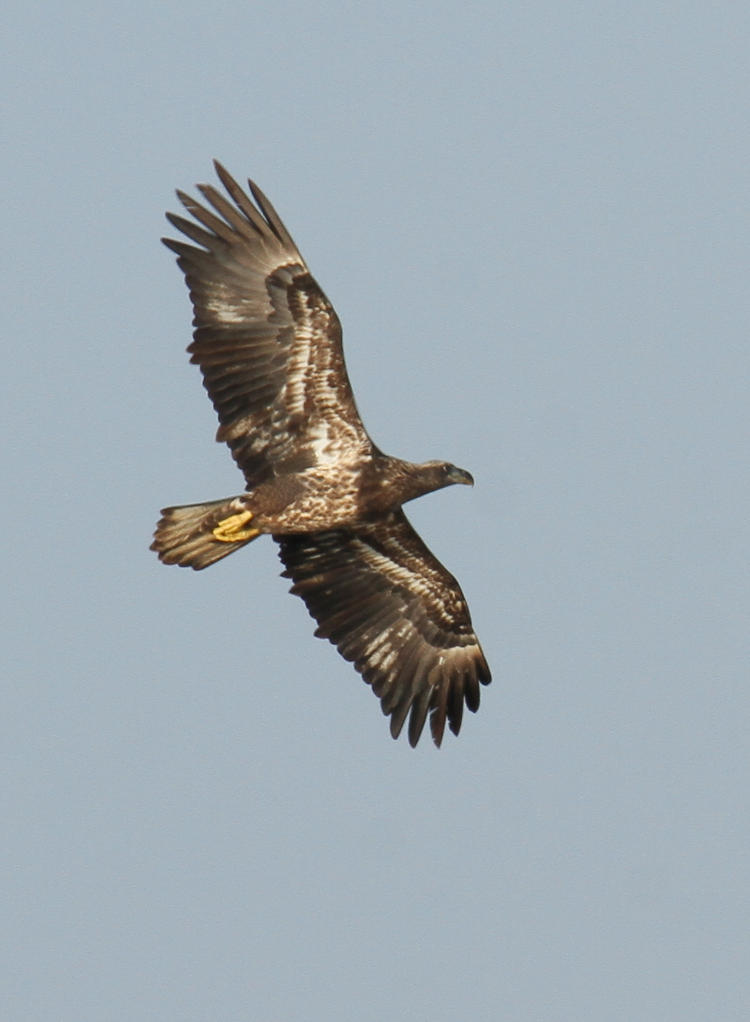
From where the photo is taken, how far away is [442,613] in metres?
19.3

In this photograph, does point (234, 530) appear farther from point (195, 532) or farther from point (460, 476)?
point (460, 476)

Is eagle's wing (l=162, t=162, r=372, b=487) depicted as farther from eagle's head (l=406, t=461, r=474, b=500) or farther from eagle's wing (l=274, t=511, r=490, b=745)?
eagle's wing (l=274, t=511, r=490, b=745)

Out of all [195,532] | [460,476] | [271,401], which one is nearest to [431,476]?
[460,476]

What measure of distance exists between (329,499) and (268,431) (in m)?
0.70

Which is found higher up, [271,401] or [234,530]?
[271,401]

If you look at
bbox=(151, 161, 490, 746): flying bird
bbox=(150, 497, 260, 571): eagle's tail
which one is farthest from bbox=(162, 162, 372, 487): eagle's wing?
bbox=(150, 497, 260, 571): eagle's tail

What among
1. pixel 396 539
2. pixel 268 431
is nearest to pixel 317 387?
pixel 268 431

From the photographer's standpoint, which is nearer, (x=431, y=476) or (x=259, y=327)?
(x=259, y=327)

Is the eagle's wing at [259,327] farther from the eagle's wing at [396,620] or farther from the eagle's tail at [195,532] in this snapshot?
the eagle's wing at [396,620]

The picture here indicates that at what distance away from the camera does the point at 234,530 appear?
17.9 meters

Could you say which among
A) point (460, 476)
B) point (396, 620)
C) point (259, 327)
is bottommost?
point (396, 620)

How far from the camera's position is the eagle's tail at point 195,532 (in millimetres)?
17859

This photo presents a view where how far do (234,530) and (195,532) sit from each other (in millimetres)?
304

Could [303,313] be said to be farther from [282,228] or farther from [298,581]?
[298,581]
